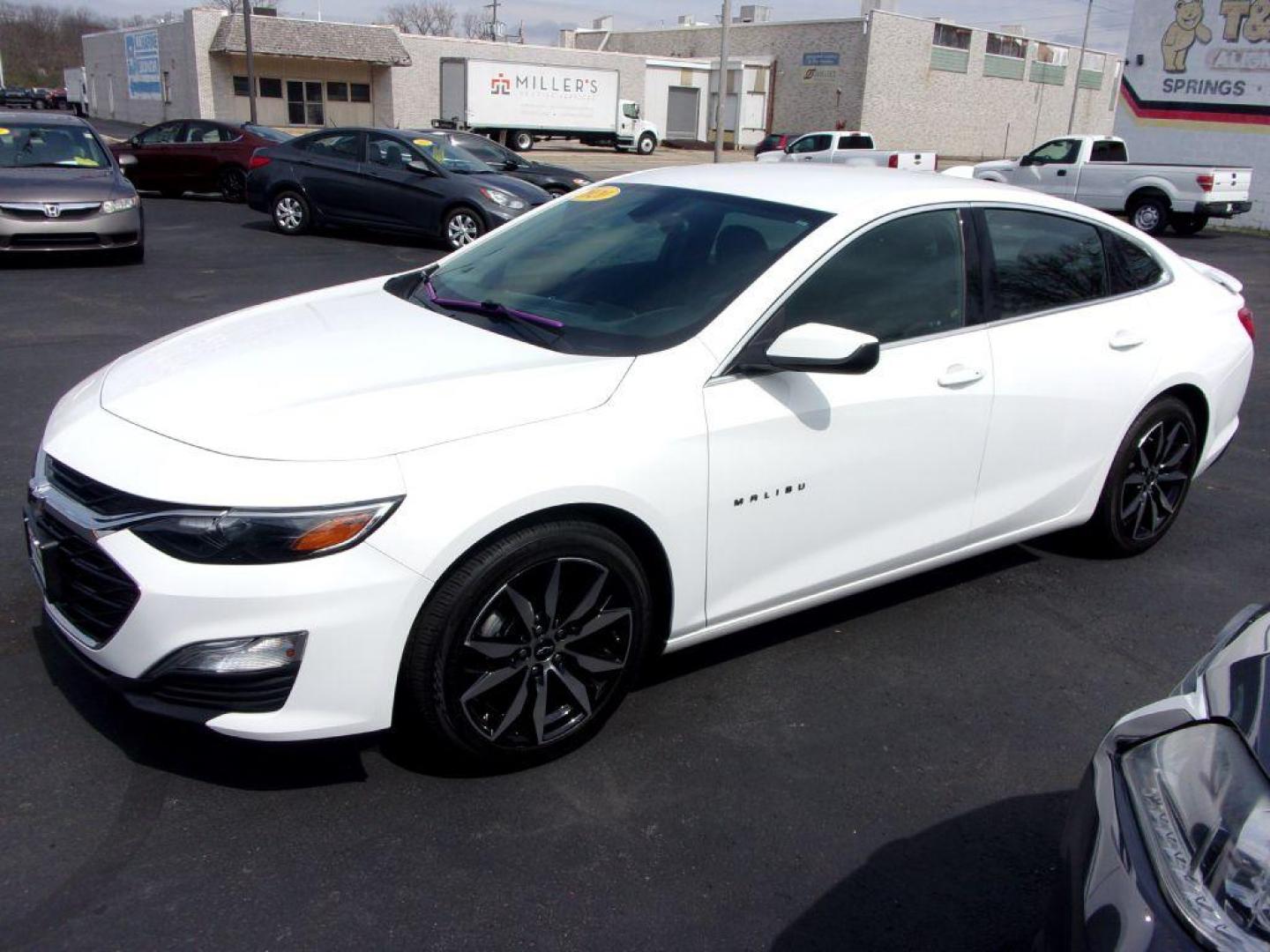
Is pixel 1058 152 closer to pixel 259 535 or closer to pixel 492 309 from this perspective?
pixel 492 309

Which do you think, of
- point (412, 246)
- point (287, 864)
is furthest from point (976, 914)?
point (412, 246)

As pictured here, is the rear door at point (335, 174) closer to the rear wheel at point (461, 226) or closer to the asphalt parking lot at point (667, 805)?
the rear wheel at point (461, 226)

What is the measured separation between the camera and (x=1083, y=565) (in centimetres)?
488

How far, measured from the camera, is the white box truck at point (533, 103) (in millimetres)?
41625

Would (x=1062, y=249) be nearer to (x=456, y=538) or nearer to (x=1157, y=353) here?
(x=1157, y=353)

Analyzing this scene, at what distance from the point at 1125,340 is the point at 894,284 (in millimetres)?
1231

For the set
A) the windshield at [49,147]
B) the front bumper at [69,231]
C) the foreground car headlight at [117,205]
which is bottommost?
the front bumper at [69,231]

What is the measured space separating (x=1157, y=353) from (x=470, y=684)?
319cm

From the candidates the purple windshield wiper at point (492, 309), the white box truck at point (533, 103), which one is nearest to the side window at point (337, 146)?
the purple windshield wiper at point (492, 309)

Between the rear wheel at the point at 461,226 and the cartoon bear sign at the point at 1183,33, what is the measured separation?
19.3 meters

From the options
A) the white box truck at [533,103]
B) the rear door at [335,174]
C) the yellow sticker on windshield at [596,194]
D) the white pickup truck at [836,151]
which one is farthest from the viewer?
the white box truck at [533,103]

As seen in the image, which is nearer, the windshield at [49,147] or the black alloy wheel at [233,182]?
the windshield at [49,147]

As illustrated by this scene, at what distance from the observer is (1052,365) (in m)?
4.10

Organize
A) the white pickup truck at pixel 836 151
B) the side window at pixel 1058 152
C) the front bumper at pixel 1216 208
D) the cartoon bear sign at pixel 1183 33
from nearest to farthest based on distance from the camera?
the front bumper at pixel 1216 208 → the side window at pixel 1058 152 → the cartoon bear sign at pixel 1183 33 → the white pickup truck at pixel 836 151
